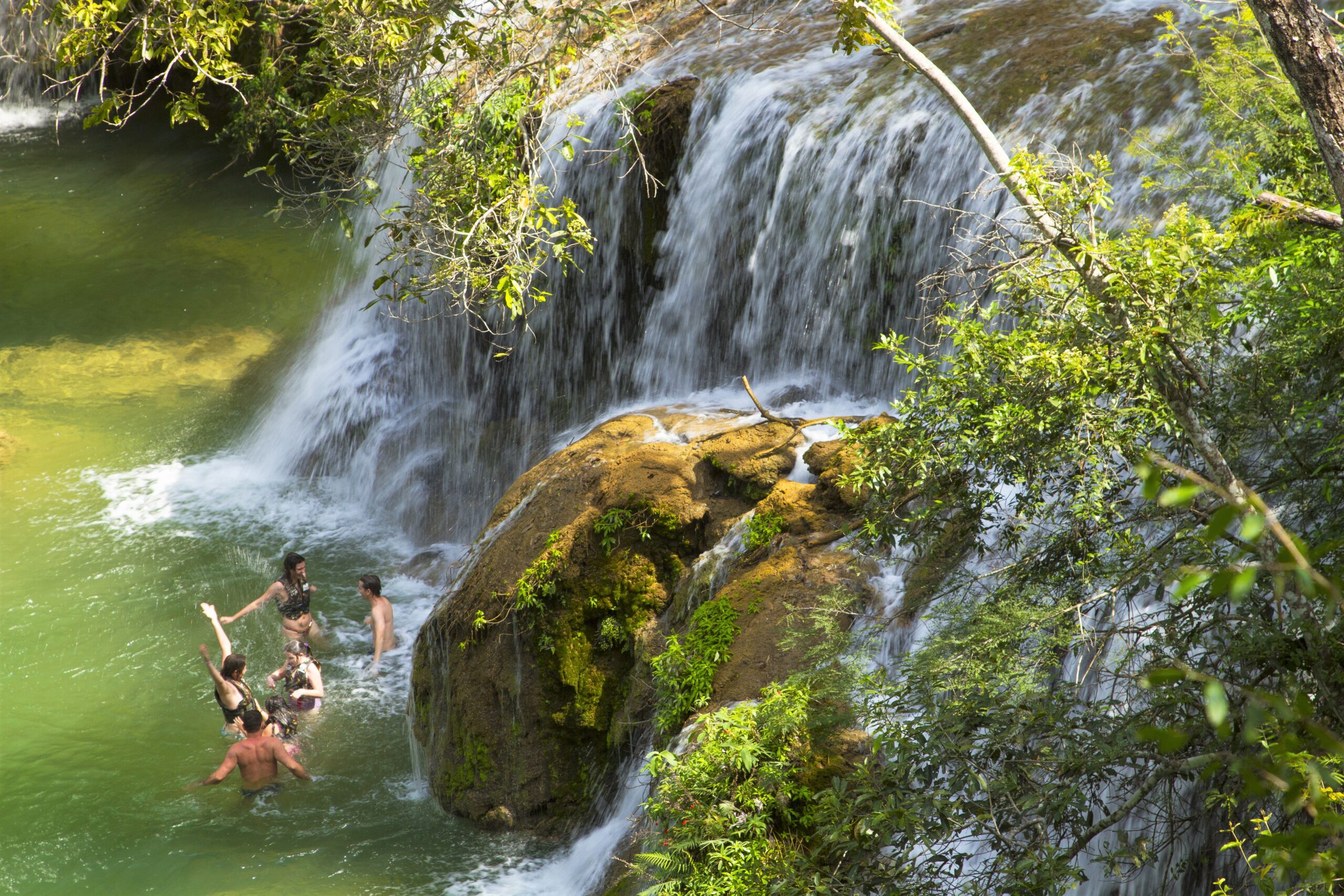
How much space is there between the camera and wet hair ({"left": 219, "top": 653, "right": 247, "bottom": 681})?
791 centimetres

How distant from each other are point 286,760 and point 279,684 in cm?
122

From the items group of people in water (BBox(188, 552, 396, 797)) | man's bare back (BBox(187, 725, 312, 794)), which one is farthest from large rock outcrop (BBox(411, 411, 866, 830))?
group of people in water (BBox(188, 552, 396, 797))

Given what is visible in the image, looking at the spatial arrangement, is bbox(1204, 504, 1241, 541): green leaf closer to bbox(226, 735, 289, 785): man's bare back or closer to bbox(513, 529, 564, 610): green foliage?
bbox(513, 529, 564, 610): green foliage

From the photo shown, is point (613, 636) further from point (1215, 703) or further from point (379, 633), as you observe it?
point (1215, 703)

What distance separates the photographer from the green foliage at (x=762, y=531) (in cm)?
646

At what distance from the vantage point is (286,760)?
7691 mm

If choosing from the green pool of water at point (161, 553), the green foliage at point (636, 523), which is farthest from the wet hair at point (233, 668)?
the green foliage at point (636, 523)

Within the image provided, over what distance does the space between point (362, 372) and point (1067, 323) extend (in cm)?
1052

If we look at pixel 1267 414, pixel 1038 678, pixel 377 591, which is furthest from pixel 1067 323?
pixel 377 591

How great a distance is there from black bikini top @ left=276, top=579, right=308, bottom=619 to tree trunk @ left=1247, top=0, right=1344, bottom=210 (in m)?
8.17

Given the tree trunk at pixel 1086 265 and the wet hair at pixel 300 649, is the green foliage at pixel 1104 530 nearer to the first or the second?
the tree trunk at pixel 1086 265

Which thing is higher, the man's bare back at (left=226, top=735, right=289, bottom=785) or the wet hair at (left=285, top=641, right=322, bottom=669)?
the wet hair at (left=285, top=641, right=322, bottom=669)

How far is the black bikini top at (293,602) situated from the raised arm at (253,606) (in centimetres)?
11

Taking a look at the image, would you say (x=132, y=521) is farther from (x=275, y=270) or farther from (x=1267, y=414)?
(x=1267, y=414)
